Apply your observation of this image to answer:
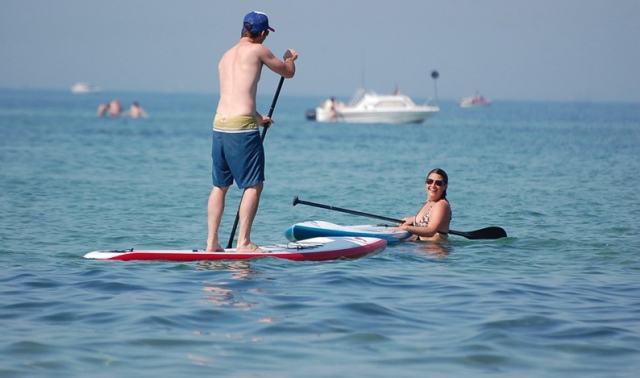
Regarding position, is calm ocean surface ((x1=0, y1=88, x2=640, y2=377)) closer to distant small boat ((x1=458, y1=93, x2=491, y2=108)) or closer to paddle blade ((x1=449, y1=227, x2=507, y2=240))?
paddle blade ((x1=449, y1=227, x2=507, y2=240))

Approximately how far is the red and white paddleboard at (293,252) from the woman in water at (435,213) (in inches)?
38.4

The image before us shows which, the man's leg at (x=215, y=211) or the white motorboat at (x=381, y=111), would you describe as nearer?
the man's leg at (x=215, y=211)

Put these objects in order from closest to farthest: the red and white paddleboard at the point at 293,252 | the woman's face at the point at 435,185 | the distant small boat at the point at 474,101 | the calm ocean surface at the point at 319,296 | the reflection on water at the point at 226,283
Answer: the calm ocean surface at the point at 319,296 < the reflection on water at the point at 226,283 < the red and white paddleboard at the point at 293,252 < the woman's face at the point at 435,185 < the distant small boat at the point at 474,101

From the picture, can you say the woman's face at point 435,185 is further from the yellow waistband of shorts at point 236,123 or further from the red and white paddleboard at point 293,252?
the yellow waistband of shorts at point 236,123

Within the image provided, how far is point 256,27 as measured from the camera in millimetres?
8383

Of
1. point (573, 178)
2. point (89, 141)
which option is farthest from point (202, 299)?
point (89, 141)

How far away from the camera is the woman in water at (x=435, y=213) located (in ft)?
35.1

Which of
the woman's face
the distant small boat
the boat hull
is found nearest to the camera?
the woman's face

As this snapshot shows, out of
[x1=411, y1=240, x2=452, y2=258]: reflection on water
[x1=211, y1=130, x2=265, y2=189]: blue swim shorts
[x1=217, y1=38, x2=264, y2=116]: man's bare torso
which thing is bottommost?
[x1=411, y1=240, x2=452, y2=258]: reflection on water

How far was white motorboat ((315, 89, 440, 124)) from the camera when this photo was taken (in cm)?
6359

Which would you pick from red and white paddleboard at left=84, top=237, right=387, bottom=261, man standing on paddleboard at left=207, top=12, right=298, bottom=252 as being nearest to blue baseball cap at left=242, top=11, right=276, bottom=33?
man standing on paddleboard at left=207, top=12, right=298, bottom=252

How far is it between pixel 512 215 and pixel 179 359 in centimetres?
1027

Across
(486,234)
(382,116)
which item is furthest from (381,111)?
(486,234)

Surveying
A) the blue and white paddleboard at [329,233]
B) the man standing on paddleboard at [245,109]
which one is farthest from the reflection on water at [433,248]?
the man standing on paddleboard at [245,109]
